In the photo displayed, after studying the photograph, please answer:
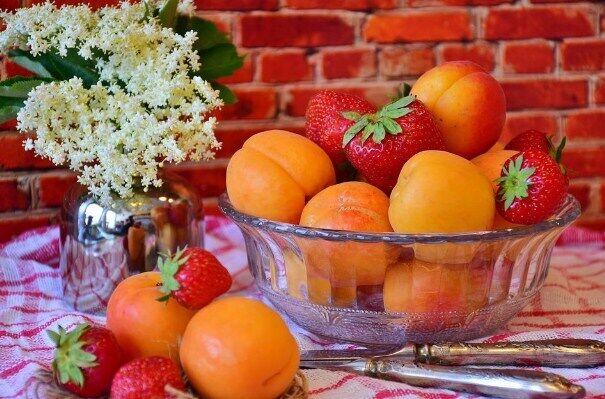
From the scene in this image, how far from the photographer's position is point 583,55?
1518 mm

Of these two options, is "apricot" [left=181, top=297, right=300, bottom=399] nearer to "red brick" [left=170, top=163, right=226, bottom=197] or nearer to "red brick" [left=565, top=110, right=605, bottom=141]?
"red brick" [left=170, top=163, right=226, bottom=197]

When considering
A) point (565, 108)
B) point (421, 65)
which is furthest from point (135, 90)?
point (565, 108)

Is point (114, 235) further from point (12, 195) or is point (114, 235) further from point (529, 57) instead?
point (529, 57)

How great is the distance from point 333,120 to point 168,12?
0.26 metres

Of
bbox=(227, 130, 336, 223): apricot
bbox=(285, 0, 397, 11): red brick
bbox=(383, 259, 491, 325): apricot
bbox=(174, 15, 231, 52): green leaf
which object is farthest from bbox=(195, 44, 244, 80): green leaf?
bbox=(383, 259, 491, 325): apricot

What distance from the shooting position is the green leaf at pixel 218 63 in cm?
109

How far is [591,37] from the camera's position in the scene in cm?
152

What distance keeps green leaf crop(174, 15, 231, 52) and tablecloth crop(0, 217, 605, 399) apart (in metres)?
0.32

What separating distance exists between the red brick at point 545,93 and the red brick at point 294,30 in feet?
1.09

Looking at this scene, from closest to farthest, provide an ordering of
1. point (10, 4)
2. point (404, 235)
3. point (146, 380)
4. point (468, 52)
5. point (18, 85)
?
point (146, 380)
point (404, 235)
point (18, 85)
point (10, 4)
point (468, 52)

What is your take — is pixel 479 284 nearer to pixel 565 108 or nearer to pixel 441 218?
pixel 441 218

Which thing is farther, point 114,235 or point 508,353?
point 114,235

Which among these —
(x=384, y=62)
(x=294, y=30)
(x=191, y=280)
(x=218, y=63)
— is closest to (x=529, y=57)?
(x=384, y=62)

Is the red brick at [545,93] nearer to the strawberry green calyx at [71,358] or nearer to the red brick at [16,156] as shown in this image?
the red brick at [16,156]
